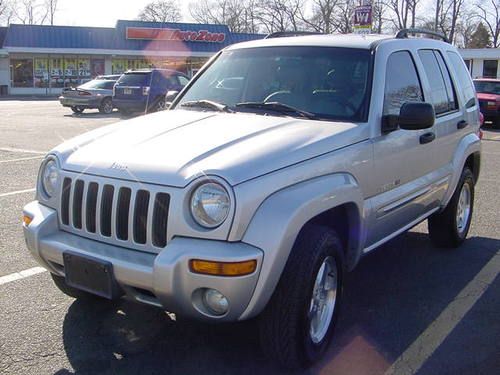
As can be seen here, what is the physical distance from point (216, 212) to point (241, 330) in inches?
46.9

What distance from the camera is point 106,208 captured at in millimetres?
3293

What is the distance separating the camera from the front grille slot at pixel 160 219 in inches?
121

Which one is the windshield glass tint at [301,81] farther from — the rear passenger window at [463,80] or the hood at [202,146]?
the rear passenger window at [463,80]

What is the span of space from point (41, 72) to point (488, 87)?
32608mm

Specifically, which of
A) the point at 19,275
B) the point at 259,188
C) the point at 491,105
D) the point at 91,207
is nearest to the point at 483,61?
the point at 491,105

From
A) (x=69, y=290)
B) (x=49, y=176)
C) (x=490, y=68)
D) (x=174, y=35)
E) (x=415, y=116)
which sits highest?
(x=174, y=35)

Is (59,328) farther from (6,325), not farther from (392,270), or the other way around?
(392,270)

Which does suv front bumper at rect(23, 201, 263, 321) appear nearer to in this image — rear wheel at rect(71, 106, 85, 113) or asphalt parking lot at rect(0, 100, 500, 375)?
asphalt parking lot at rect(0, 100, 500, 375)

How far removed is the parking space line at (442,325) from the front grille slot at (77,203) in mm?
1967

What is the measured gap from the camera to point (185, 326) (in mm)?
3943

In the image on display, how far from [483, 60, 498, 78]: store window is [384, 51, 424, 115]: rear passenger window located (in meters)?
42.1

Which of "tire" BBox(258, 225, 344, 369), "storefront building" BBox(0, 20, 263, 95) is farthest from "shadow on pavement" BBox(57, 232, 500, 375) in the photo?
"storefront building" BBox(0, 20, 263, 95)

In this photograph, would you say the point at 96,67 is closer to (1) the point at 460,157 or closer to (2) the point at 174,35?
(2) the point at 174,35

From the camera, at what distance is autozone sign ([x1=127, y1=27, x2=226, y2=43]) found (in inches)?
1720
